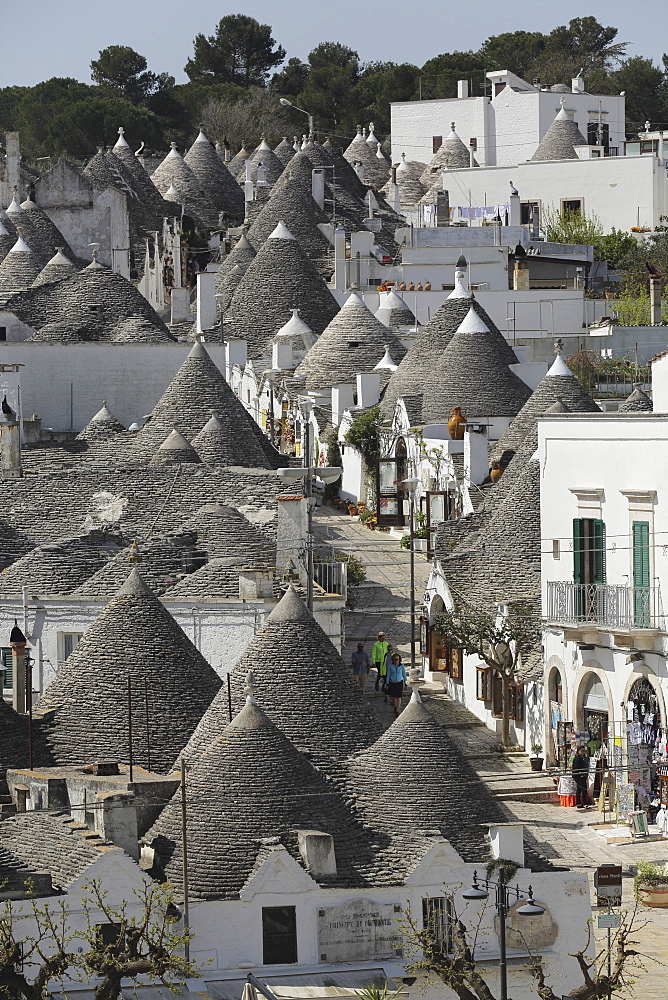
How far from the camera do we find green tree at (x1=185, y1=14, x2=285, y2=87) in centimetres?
12375

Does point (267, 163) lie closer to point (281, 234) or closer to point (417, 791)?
point (281, 234)

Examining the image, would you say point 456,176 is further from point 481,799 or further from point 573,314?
point 481,799

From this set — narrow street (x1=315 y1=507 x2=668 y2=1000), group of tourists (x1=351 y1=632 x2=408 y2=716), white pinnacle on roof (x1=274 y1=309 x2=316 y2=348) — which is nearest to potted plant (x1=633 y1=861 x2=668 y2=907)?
narrow street (x1=315 y1=507 x2=668 y2=1000)

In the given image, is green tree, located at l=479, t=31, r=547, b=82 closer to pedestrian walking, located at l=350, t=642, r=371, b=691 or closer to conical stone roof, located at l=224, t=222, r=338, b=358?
conical stone roof, located at l=224, t=222, r=338, b=358

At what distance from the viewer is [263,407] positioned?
66.7m

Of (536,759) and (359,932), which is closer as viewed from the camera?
(359,932)

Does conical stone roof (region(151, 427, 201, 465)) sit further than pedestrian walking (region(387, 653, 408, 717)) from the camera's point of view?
Yes

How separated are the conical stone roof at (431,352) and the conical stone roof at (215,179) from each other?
80.3ft

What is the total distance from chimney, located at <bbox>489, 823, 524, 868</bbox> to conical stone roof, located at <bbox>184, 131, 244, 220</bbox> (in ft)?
196

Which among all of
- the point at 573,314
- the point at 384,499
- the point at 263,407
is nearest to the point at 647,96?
the point at 573,314

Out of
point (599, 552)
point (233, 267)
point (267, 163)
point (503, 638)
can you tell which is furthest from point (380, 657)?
point (267, 163)

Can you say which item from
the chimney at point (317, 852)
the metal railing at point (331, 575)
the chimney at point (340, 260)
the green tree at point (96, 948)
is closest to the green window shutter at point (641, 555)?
the metal railing at point (331, 575)

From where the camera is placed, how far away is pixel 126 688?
3375cm

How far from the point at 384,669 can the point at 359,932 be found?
14148 mm
